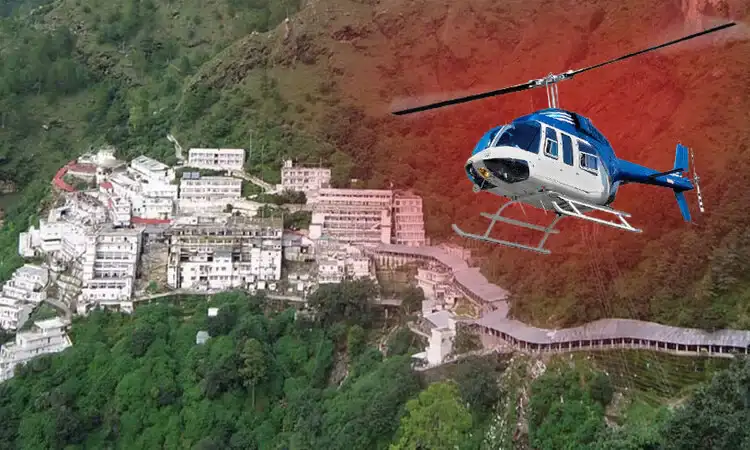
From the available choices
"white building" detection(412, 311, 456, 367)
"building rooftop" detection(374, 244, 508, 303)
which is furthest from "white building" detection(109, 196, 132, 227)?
"white building" detection(412, 311, 456, 367)

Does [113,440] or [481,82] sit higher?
[481,82]

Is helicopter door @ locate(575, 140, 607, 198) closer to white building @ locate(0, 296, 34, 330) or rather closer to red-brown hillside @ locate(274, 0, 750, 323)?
red-brown hillside @ locate(274, 0, 750, 323)

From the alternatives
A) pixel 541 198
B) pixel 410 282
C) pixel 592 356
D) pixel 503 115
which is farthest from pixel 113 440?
pixel 541 198

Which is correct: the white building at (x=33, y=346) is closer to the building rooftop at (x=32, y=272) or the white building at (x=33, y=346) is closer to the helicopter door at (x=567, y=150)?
the building rooftop at (x=32, y=272)

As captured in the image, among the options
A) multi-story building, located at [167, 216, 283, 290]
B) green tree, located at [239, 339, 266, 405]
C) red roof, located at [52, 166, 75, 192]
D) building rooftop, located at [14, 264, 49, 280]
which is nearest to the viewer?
green tree, located at [239, 339, 266, 405]

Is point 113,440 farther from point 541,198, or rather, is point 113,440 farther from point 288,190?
point 541,198

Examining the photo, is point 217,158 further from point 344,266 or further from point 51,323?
point 51,323

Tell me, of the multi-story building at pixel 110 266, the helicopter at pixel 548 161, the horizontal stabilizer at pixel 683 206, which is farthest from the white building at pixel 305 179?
the helicopter at pixel 548 161
